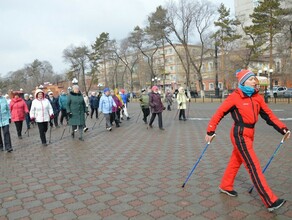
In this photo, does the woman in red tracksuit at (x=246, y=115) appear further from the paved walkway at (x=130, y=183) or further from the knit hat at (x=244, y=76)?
the paved walkway at (x=130, y=183)

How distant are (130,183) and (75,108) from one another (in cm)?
520

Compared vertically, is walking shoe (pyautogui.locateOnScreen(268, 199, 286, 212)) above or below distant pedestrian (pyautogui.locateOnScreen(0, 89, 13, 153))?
below

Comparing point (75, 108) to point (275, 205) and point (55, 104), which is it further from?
point (275, 205)

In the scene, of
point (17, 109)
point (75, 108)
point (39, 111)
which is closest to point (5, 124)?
point (39, 111)

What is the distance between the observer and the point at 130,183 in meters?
4.79

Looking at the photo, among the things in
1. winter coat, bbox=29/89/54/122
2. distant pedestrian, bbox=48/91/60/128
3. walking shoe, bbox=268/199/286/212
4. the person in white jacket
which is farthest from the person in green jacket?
walking shoe, bbox=268/199/286/212

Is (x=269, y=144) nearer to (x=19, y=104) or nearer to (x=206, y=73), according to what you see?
(x=19, y=104)

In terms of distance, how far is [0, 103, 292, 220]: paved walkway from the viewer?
3650mm

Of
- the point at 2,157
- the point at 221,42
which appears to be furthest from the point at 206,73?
the point at 2,157

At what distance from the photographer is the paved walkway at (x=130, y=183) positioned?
3650 mm

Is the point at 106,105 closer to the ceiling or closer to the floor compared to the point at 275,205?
closer to the ceiling

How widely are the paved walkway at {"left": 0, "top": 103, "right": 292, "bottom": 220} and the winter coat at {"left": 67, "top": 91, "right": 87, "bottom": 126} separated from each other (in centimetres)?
136

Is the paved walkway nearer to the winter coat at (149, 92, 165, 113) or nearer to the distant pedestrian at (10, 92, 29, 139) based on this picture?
the distant pedestrian at (10, 92, 29, 139)

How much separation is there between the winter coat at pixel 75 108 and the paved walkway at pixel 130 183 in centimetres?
136
